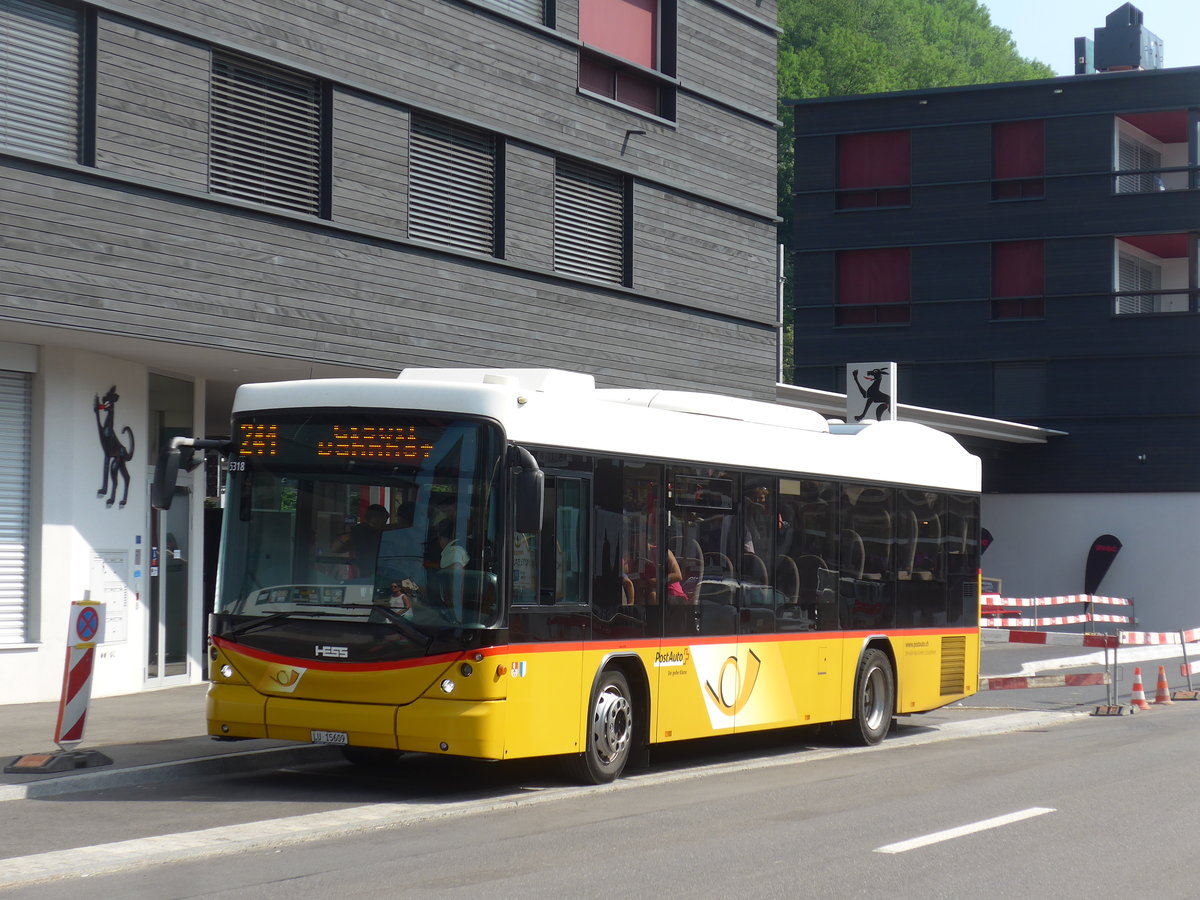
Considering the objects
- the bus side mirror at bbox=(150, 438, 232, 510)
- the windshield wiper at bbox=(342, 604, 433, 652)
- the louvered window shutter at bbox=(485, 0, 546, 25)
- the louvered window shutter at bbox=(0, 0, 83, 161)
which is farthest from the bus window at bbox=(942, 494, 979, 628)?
the louvered window shutter at bbox=(0, 0, 83, 161)

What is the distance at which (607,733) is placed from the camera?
1177cm

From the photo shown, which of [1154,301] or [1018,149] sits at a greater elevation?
[1018,149]

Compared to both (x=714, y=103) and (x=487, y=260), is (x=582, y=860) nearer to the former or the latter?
(x=487, y=260)

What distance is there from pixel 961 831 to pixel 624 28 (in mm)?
Answer: 16711

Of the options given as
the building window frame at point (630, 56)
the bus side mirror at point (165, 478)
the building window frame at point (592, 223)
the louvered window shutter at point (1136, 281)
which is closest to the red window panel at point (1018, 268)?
the louvered window shutter at point (1136, 281)

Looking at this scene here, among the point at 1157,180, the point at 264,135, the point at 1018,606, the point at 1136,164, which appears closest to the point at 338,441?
the point at 264,135

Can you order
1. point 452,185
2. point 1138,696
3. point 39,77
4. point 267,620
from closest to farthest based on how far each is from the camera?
point 267,620
point 39,77
point 1138,696
point 452,185

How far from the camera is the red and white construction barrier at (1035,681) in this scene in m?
19.8

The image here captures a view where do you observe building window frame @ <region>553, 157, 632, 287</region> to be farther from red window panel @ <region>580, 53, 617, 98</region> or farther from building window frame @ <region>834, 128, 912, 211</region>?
building window frame @ <region>834, 128, 912, 211</region>

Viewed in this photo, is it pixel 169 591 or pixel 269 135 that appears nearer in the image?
pixel 269 135

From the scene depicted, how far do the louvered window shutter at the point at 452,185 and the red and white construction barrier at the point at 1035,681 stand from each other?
27.4 ft

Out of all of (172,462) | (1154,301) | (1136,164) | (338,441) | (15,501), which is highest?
(1136,164)

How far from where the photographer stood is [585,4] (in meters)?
23.6

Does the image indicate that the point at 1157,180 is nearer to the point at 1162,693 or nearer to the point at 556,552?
the point at 1162,693
